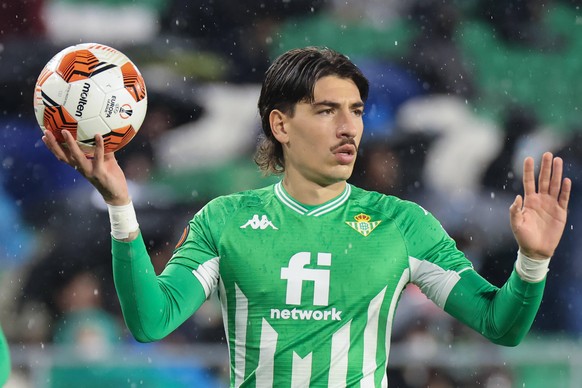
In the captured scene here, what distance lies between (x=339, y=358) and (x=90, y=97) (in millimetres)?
1283

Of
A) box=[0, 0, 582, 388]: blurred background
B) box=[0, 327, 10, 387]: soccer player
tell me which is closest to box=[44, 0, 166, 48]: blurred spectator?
box=[0, 0, 582, 388]: blurred background

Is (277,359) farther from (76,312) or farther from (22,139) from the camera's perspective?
(22,139)

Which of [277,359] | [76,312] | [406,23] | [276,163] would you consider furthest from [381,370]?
[406,23]

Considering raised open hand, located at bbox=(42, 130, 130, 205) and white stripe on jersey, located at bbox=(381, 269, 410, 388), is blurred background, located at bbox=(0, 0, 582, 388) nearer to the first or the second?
white stripe on jersey, located at bbox=(381, 269, 410, 388)

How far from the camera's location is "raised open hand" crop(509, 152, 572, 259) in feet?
10.9

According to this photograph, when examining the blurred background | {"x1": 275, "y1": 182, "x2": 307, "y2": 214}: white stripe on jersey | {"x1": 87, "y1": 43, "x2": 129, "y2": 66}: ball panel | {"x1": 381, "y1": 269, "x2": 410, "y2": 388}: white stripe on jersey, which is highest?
{"x1": 87, "y1": 43, "x2": 129, "y2": 66}: ball panel

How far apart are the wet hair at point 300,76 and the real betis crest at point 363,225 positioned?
49cm

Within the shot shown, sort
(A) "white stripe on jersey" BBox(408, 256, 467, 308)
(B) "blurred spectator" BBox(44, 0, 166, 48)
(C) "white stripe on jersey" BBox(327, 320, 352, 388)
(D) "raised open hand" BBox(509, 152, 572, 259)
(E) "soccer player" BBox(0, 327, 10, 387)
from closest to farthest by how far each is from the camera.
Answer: (E) "soccer player" BBox(0, 327, 10, 387), (D) "raised open hand" BBox(509, 152, 572, 259), (C) "white stripe on jersey" BBox(327, 320, 352, 388), (A) "white stripe on jersey" BBox(408, 256, 467, 308), (B) "blurred spectator" BBox(44, 0, 166, 48)

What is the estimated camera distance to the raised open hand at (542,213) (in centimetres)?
332

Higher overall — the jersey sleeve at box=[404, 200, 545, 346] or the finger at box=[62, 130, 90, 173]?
the finger at box=[62, 130, 90, 173]

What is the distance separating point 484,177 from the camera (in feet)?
28.6

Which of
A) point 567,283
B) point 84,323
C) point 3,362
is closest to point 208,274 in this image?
point 3,362

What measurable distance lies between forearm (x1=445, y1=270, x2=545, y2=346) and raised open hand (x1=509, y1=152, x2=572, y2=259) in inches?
5.0

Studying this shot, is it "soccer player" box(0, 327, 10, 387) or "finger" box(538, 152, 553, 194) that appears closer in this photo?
"soccer player" box(0, 327, 10, 387)
